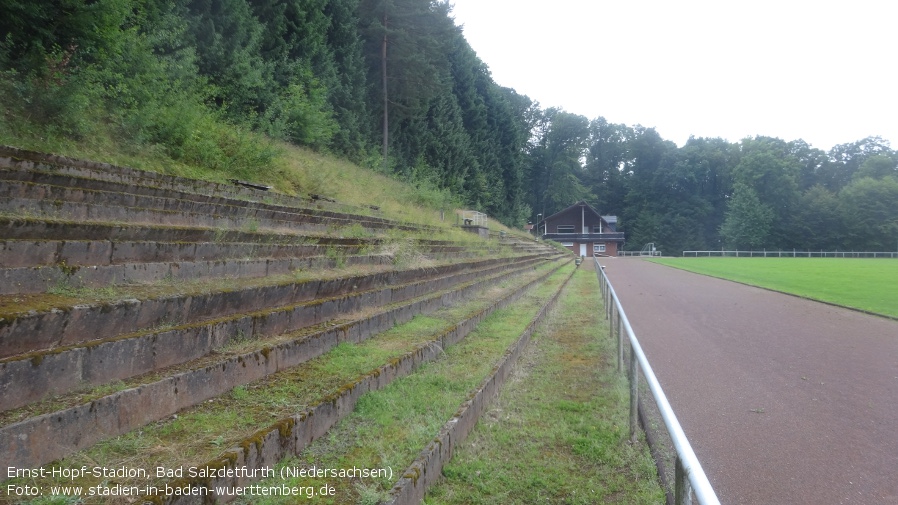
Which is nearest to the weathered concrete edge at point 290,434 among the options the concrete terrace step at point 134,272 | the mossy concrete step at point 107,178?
the concrete terrace step at point 134,272

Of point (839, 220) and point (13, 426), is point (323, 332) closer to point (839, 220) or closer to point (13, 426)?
point (13, 426)

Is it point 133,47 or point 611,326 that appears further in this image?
point 133,47

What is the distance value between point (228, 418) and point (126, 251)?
2132 millimetres

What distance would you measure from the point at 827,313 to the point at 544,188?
75.1 metres

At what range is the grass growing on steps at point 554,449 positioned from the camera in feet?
10.3

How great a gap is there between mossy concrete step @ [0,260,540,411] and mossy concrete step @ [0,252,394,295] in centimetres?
68

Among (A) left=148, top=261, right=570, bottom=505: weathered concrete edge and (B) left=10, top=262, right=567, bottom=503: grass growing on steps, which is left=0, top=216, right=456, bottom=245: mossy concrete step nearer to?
(B) left=10, top=262, right=567, bottom=503: grass growing on steps

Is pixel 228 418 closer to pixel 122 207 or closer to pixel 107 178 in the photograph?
pixel 122 207

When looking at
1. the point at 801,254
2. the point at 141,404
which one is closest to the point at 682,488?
the point at 141,404

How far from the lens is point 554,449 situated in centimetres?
377

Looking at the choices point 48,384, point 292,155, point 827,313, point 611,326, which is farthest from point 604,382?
point 292,155

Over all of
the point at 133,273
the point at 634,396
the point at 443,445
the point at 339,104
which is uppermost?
the point at 339,104

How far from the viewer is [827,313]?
11.0m

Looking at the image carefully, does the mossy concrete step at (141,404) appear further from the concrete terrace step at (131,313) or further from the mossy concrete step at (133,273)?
the mossy concrete step at (133,273)
